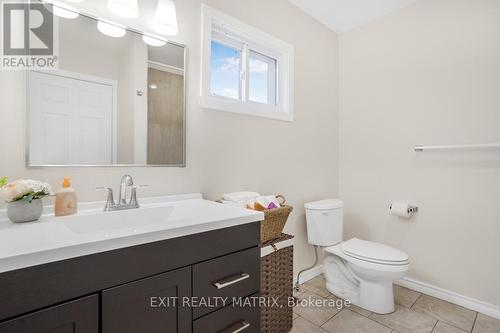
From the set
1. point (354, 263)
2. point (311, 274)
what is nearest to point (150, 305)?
point (354, 263)

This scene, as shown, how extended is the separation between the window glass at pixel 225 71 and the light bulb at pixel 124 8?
62cm

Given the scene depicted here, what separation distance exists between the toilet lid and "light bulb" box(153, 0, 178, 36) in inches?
75.2

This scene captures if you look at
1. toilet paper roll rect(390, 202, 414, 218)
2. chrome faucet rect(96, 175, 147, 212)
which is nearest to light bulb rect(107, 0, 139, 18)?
chrome faucet rect(96, 175, 147, 212)

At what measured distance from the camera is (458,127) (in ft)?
6.74

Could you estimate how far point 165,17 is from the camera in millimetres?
1450

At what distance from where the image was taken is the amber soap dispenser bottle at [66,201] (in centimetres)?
112

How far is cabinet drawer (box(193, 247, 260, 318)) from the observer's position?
1017 mm

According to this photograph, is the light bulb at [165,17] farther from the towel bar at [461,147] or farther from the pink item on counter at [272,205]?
the towel bar at [461,147]

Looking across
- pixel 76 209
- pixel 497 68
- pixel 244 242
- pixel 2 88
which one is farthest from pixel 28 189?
pixel 497 68

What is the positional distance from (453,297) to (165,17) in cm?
283

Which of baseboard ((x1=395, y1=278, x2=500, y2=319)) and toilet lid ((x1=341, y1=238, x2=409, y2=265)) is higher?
toilet lid ((x1=341, y1=238, x2=409, y2=265))

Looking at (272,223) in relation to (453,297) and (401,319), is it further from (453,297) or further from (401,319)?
(453,297)

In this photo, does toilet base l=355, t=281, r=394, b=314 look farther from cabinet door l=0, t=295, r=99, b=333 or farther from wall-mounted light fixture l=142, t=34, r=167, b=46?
wall-mounted light fixture l=142, t=34, r=167, b=46

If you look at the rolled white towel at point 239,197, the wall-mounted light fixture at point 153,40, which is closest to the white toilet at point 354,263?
the rolled white towel at point 239,197
